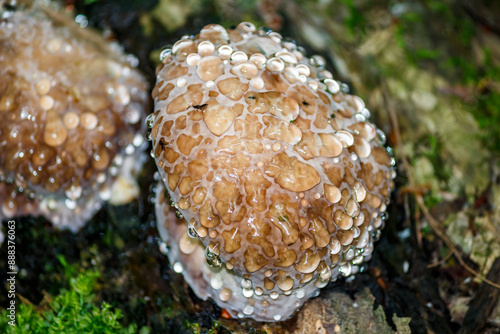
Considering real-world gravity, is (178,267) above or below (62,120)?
below

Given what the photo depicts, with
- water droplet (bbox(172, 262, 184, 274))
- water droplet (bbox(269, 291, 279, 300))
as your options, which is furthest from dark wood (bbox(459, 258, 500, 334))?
water droplet (bbox(172, 262, 184, 274))

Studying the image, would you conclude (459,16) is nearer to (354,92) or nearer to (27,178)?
(354,92)

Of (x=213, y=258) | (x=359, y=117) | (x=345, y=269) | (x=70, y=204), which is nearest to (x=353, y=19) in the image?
(x=359, y=117)

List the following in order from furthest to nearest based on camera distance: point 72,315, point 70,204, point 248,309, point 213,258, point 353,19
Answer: point 353,19 < point 70,204 < point 72,315 < point 248,309 < point 213,258

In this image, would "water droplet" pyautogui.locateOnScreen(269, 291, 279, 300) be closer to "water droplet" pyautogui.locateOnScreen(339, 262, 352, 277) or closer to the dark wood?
"water droplet" pyautogui.locateOnScreen(339, 262, 352, 277)

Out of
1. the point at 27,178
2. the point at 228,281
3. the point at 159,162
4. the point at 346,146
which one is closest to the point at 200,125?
the point at 159,162

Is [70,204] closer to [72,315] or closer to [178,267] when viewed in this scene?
[72,315]

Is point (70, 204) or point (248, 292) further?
point (70, 204)
